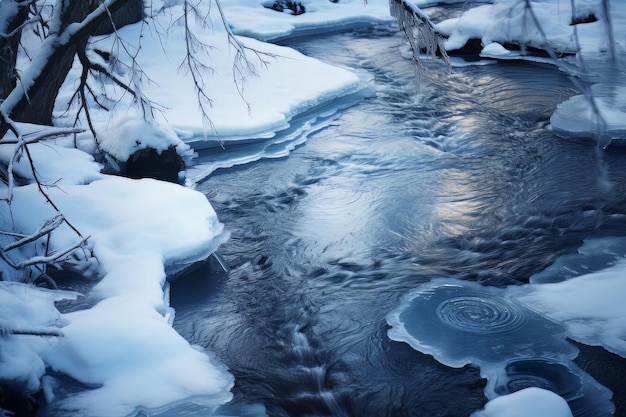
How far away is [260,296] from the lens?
196 inches

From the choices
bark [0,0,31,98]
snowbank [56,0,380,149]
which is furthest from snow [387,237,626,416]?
snowbank [56,0,380,149]

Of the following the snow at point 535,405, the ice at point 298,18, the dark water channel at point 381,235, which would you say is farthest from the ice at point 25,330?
the ice at point 298,18

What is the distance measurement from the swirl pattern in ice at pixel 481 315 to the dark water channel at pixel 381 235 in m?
0.40

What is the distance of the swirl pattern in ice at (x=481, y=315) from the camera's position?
434 cm

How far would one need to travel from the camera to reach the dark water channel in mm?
3975

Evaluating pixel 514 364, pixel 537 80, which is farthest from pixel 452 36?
pixel 514 364

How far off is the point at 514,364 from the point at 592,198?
2.99m

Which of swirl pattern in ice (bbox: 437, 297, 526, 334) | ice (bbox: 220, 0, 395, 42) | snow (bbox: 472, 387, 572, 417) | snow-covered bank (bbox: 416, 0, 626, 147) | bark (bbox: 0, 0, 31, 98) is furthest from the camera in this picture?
ice (bbox: 220, 0, 395, 42)

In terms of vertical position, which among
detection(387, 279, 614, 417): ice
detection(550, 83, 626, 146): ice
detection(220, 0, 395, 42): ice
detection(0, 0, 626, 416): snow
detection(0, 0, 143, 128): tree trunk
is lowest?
detection(387, 279, 614, 417): ice

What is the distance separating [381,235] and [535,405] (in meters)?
2.88

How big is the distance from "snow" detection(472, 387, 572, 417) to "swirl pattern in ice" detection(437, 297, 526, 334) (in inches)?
39.5

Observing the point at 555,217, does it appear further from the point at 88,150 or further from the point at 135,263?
the point at 88,150

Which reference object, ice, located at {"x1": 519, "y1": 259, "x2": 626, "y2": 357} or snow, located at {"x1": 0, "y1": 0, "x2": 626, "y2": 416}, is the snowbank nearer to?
snow, located at {"x1": 0, "y1": 0, "x2": 626, "y2": 416}

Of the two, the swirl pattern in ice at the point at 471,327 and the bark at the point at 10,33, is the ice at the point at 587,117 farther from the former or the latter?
the bark at the point at 10,33
